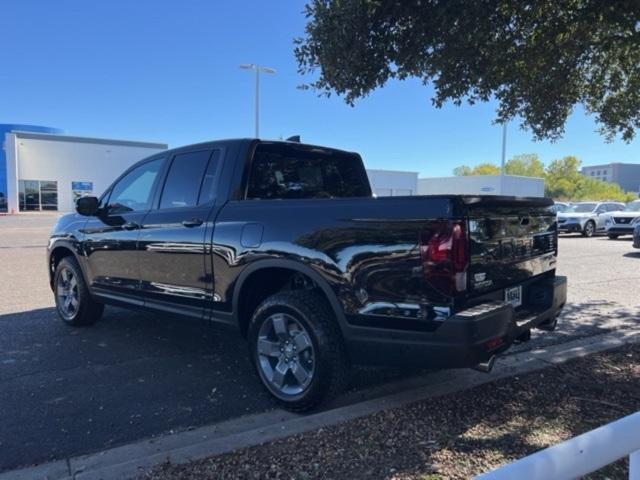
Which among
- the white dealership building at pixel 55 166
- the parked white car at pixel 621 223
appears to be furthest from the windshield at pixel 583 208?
the white dealership building at pixel 55 166

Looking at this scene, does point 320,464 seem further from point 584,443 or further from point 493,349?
point 584,443

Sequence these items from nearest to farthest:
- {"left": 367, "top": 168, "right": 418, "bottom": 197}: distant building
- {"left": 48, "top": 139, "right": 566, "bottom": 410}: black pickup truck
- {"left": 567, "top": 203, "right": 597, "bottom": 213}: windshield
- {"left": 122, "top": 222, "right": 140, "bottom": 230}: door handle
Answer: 1. {"left": 48, "top": 139, "right": 566, "bottom": 410}: black pickup truck
2. {"left": 122, "top": 222, "right": 140, "bottom": 230}: door handle
3. {"left": 567, "top": 203, "right": 597, "bottom": 213}: windshield
4. {"left": 367, "top": 168, "right": 418, "bottom": 197}: distant building

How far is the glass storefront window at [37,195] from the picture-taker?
40031 millimetres

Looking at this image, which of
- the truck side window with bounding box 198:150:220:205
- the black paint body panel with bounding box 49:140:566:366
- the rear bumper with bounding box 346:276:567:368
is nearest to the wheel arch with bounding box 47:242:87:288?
the black paint body panel with bounding box 49:140:566:366

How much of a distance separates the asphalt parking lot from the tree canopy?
9.71 ft

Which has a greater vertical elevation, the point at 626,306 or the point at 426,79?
the point at 426,79

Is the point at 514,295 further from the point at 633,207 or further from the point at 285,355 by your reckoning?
the point at 633,207

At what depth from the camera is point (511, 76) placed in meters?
5.96

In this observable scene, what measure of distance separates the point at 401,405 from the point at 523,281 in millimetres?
1252

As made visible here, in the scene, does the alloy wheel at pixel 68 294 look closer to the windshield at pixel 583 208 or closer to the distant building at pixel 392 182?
the windshield at pixel 583 208

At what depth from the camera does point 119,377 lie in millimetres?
4438

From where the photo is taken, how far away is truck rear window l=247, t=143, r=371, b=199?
4.34 meters

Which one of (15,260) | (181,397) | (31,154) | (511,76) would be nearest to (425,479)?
(181,397)

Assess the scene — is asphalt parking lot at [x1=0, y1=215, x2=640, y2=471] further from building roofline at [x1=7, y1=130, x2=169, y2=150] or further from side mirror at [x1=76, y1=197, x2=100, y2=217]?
building roofline at [x1=7, y1=130, x2=169, y2=150]
